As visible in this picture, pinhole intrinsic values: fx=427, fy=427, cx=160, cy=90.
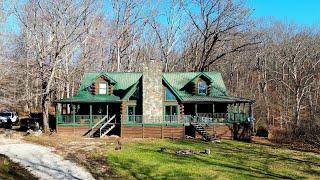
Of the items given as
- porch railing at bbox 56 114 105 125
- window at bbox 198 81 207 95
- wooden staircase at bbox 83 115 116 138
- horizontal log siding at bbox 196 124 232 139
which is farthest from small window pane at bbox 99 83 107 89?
horizontal log siding at bbox 196 124 232 139

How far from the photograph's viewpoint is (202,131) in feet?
116

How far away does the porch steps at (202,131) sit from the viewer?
34541 mm

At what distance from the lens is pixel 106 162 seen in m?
22.7

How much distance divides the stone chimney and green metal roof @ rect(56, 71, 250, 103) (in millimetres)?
805

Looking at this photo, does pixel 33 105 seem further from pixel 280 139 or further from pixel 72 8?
pixel 280 139

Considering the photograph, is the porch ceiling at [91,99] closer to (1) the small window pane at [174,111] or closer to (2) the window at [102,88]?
(2) the window at [102,88]

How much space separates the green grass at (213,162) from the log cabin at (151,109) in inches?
191

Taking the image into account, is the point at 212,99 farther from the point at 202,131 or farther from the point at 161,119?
the point at 161,119

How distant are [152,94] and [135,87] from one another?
5.62 feet

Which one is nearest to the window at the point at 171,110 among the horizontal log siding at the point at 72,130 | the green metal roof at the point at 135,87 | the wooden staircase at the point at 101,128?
the green metal roof at the point at 135,87

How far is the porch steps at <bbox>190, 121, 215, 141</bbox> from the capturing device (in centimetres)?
3454

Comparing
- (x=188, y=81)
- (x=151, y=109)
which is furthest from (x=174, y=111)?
(x=188, y=81)

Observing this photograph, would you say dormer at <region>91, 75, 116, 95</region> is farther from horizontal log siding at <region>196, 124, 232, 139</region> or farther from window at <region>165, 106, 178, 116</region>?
horizontal log siding at <region>196, 124, 232, 139</region>

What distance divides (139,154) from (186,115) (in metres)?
12.8
